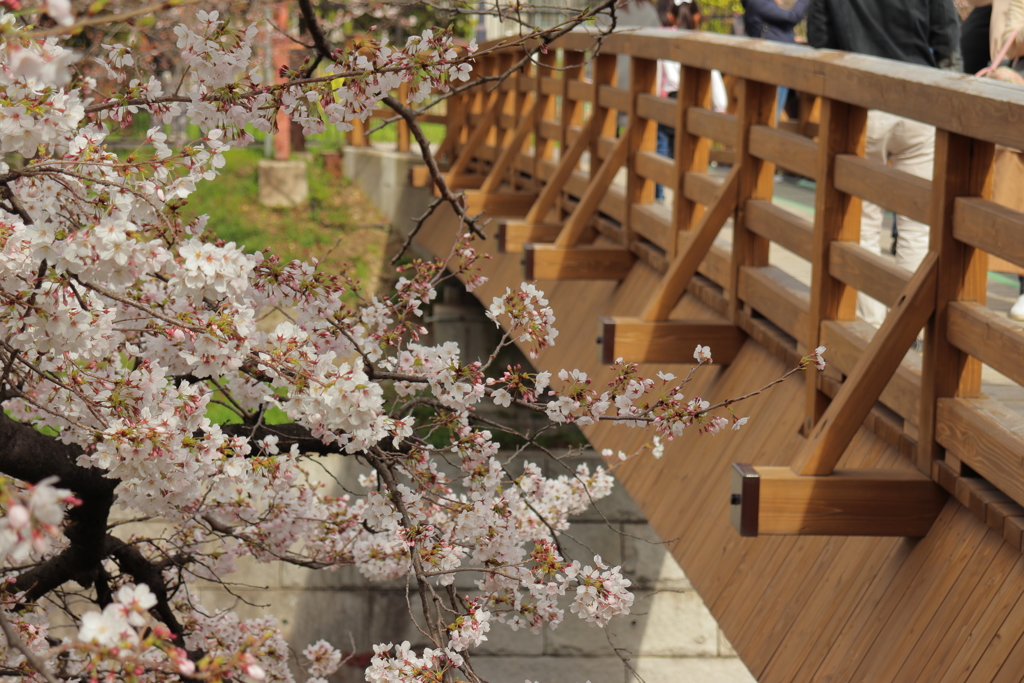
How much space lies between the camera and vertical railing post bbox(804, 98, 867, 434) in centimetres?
409

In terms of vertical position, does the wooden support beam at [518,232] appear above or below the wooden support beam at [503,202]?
above

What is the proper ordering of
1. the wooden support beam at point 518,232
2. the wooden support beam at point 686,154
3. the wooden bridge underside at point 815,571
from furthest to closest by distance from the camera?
1. the wooden support beam at point 518,232
2. the wooden support beam at point 686,154
3. the wooden bridge underside at point 815,571

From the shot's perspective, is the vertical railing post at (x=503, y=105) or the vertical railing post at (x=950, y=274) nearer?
the vertical railing post at (x=950, y=274)

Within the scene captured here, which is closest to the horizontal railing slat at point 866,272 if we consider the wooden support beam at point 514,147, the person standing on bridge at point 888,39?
the person standing on bridge at point 888,39

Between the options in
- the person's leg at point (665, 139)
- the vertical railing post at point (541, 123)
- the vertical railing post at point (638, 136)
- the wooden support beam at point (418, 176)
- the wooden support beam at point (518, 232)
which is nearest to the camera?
the vertical railing post at point (638, 136)

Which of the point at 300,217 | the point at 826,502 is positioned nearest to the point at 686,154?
the point at 826,502

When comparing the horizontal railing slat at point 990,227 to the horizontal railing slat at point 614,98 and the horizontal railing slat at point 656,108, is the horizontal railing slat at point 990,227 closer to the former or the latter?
the horizontal railing slat at point 656,108

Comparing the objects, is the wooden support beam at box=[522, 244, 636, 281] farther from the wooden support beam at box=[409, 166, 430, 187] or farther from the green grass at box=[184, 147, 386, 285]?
the green grass at box=[184, 147, 386, 285]

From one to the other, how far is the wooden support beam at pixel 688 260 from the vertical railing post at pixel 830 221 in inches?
35.7

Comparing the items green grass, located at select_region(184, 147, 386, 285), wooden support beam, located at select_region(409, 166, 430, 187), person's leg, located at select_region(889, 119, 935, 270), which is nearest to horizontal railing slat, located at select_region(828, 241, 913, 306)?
person's leg, located at select_region(889, 119, 935, 270)

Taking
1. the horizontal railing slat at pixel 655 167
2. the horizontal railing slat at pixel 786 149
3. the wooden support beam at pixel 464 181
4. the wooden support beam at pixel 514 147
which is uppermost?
the horizontal railing slat at pixel 786 149

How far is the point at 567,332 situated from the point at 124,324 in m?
3.70

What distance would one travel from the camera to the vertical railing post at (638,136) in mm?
6680

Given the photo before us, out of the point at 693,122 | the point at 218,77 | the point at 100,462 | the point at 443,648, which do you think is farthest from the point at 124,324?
the point at 693,122
